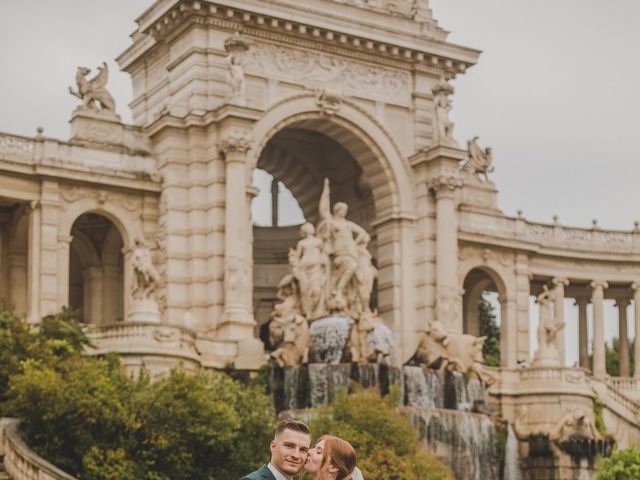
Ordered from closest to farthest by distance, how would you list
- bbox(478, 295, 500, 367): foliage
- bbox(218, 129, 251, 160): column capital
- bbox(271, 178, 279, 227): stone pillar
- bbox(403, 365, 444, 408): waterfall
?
bbox(403, 365, 444, 408): waterfall < bbox(218, 129, 251, 160): column capital < bbox(271, 178, 279, 227): stone pillar < bbox(478, 295, 500, 367): foliage

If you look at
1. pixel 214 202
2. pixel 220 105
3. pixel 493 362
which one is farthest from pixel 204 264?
pixel 493 362

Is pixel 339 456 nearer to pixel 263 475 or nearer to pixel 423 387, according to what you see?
pixel 263 475

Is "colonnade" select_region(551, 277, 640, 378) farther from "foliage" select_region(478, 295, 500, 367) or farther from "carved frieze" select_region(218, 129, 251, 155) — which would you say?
"carved frieze" select_region(218, 129, 251, 155)

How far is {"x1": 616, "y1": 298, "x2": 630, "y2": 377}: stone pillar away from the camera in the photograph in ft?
215

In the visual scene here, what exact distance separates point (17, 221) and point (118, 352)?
10.7 metres

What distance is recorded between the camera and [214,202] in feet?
168

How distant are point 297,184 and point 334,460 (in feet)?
168

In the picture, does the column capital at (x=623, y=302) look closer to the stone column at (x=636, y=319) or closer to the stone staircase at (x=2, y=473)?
the stone column at (x=636, y=319)

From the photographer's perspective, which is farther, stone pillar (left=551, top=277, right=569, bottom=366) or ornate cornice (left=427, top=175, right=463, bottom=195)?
stone pillar (left=551, top=277, right=569, bottom=366)

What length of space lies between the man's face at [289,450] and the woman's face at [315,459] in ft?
0.40

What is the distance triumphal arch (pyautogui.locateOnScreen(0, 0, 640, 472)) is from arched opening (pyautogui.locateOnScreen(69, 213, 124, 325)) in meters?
0.06

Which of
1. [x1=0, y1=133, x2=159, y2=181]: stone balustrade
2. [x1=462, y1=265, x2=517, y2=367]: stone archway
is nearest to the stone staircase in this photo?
[x1=0, y1=133, x2=159, y2=181]: stone balustrade

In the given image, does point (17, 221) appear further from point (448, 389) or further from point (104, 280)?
point (448, 389)

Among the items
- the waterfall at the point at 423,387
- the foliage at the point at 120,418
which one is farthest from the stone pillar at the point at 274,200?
the foliage at the point at 120,418
